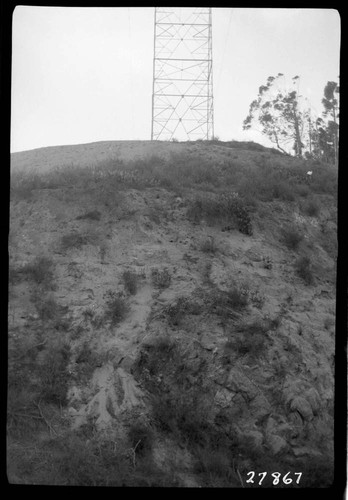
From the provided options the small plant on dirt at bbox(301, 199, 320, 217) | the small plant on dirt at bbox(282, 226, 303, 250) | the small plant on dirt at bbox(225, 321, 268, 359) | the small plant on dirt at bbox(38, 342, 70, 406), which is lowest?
the small plant on dirt at bbox(38, 342, 70, 406)

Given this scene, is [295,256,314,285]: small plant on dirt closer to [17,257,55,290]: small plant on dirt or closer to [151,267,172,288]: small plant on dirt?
[151,267,172,288]: small plant on dirt

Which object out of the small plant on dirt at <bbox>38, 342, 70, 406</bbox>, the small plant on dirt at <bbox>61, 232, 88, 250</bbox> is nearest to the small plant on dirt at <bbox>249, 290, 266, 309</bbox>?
the small plant on dirt at <bbox>38, 342, 70, 406</bbox>

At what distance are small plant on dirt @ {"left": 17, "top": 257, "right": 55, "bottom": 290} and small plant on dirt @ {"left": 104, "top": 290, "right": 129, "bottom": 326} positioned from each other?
113cm

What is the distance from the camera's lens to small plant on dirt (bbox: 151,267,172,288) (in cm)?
905

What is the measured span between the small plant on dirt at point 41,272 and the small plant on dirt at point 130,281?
55.3 inches

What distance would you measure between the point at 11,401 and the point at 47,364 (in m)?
0.78

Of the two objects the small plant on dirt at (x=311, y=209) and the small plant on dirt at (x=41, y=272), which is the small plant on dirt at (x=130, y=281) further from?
the small plant on dirt at (x=311, y=209)

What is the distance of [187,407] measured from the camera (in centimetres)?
702

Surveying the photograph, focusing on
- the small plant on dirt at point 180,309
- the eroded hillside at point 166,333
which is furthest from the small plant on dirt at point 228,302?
the small plant on dirt at point 180,309

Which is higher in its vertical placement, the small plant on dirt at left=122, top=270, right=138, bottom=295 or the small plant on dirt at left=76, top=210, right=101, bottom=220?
the small plant on dirt at left=76, top=210, right=101, bottom=220

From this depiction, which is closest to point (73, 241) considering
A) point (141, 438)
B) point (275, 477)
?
point (141, 438)

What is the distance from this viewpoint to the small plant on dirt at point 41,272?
8.75 metres
